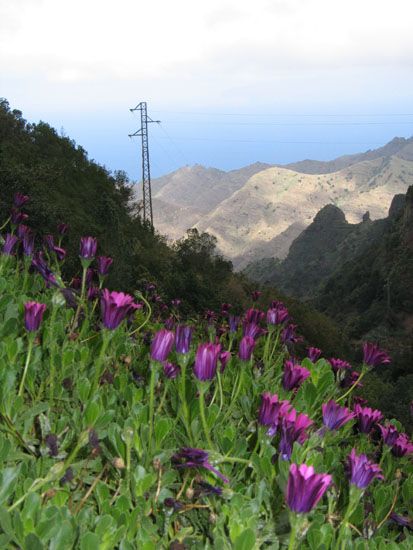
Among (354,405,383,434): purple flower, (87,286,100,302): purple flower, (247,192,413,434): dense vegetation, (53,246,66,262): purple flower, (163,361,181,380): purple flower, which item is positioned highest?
(53,246,66,262): purple flower

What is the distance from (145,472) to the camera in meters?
2.24

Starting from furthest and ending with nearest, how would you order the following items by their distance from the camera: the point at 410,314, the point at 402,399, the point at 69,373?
1. the point at 410,314
2. the point at 402,399
3. the point at 69,373

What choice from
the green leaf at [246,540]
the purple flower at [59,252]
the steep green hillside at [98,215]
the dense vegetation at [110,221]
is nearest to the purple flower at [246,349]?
the green leaf at [246,540]

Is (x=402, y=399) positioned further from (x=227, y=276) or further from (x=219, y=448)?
(x=219, y=448)

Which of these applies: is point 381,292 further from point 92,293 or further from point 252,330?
point 252,330

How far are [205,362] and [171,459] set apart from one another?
0.46m

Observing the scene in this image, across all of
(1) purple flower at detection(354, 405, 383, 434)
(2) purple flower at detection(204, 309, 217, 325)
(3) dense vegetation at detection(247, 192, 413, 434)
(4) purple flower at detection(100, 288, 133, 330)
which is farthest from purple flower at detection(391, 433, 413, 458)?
(3) dense vegetation at detection(247, 192, 413, 434)

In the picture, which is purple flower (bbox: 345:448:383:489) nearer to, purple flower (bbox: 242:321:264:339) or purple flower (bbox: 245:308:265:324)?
purple flower (bbox: 242:321:264:339)

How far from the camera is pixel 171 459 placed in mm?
2514

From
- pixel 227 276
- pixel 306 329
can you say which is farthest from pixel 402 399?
pixel 227 276

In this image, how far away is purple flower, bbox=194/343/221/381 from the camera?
8.00 ft

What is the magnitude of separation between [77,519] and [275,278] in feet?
432

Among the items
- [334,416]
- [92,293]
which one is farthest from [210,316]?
[334,416]

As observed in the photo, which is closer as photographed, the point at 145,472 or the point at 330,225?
the point at 145,472
